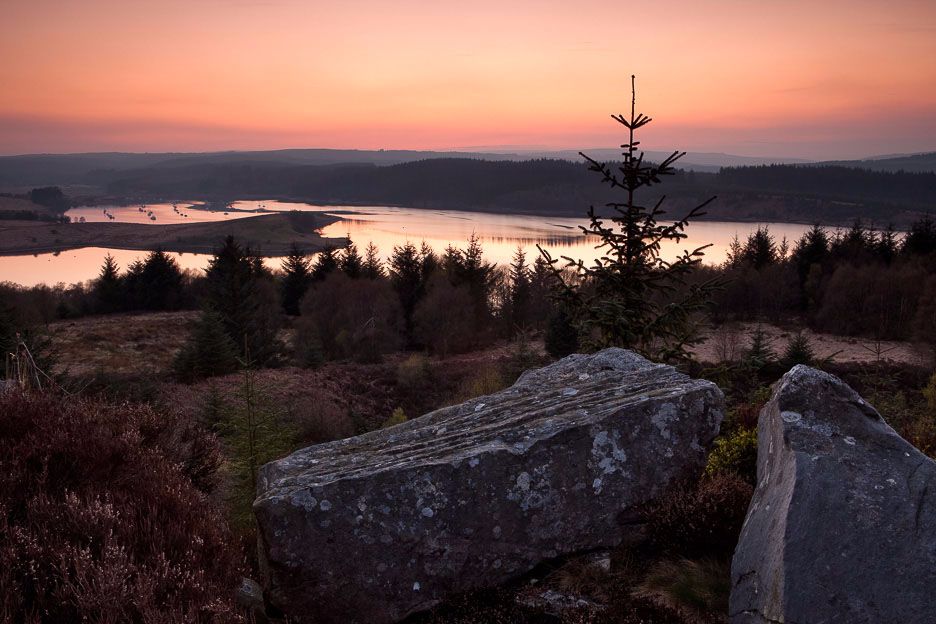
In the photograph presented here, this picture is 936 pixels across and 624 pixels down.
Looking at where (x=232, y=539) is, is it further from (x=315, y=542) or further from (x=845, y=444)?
(x=845, y=444)

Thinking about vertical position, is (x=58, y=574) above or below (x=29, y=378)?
below

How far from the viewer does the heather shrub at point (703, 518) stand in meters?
4.72

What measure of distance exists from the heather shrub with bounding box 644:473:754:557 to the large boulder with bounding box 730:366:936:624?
0.49 meters

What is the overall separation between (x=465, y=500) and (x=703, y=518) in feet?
6.11

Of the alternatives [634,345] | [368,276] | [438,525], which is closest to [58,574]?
[438,525]

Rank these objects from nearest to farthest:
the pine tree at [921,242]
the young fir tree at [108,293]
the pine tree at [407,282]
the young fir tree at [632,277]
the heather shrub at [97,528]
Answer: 1. the heather shrub at [97,528]
2. the young fir tree at [632,277]
3. the pine tree at [407,282]
4. the pine tree at [921,242]
5. the young fir tree at [108,293]

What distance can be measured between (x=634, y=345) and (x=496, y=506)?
5.12m

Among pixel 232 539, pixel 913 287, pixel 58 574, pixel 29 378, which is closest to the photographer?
pixel 58 574

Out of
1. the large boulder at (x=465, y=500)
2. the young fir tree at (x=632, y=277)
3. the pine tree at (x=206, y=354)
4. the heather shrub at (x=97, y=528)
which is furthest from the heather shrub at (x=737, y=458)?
the pine tree at (x=206, y=354)

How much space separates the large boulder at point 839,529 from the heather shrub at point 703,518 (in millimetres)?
486

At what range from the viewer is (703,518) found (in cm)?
477

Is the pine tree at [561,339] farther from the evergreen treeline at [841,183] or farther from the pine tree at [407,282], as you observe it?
the evergreen treeline at [841,183]

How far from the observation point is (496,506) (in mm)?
4801

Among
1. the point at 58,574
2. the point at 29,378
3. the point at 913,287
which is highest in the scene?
the point at 29,378
